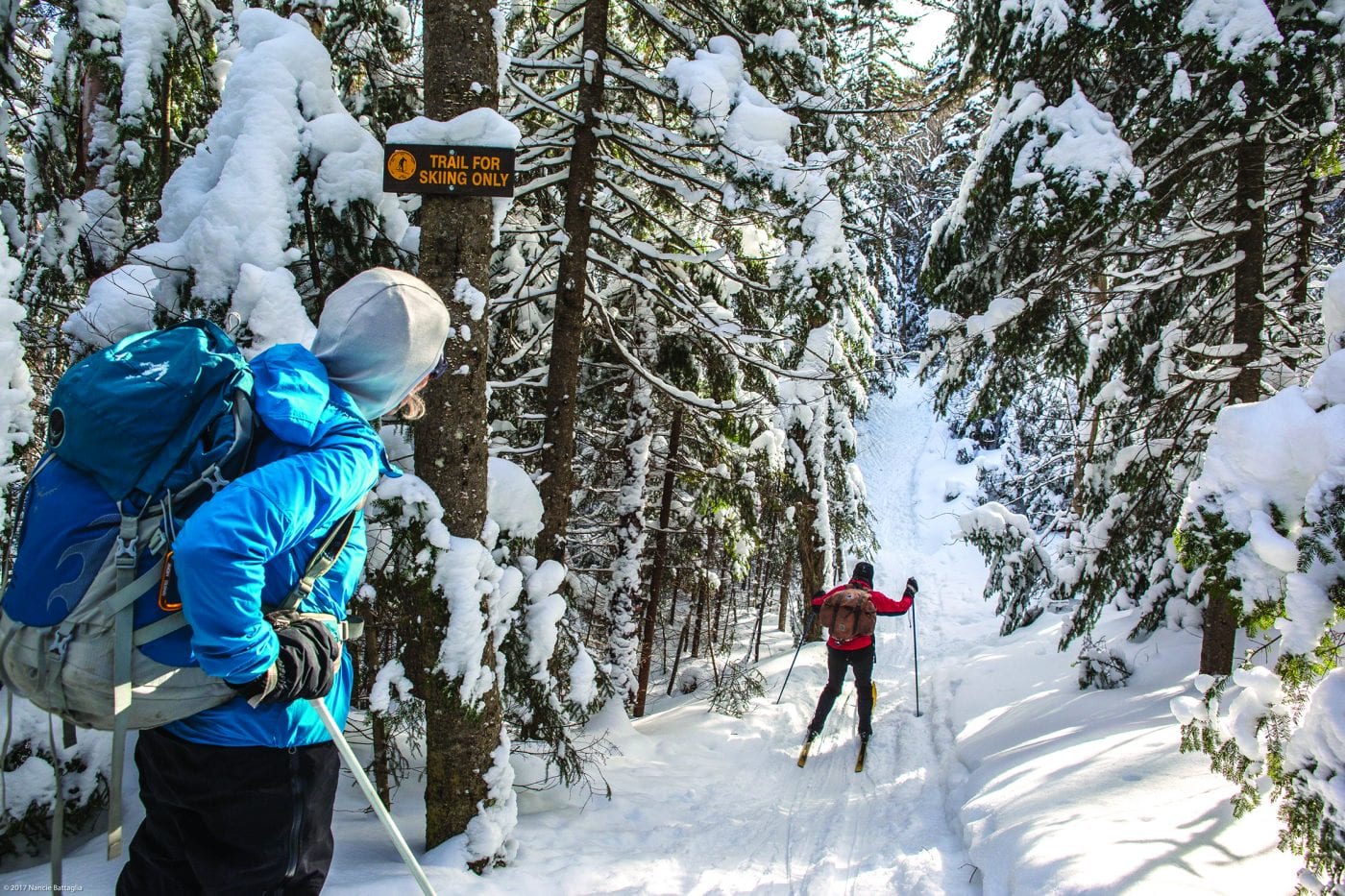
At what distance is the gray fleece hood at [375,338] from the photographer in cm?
228

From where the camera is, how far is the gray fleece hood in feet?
7.48

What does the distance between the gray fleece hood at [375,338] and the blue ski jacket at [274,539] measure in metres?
0.10

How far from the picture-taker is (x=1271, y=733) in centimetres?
304

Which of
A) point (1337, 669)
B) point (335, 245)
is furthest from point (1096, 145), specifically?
point (335, 245)

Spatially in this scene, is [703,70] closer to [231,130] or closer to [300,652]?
[231,130]

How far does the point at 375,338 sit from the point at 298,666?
102cm

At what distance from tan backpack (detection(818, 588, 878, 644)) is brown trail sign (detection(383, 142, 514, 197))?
18.7ft

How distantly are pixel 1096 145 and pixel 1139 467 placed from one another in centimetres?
318

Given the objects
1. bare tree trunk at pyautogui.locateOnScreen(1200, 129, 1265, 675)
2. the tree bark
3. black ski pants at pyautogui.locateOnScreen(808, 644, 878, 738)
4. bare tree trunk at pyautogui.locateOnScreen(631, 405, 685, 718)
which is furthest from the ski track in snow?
bare tree trunk at pyautogui.locateOnScreen(1200, 129, 1265, 675)

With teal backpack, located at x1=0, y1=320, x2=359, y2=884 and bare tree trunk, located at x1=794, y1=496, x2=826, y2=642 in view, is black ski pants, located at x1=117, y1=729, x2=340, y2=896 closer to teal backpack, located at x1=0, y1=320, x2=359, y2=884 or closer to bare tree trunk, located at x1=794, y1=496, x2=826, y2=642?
teal backpack, located at x1=0, y1=320, x2=359, y2=884

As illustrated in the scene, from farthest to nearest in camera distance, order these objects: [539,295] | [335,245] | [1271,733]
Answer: [539,295]
[335,245]
[1271,733]

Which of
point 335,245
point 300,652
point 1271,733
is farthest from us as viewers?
point 335,245

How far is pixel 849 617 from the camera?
7.52 meters

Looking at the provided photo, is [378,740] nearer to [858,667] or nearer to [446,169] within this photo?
[446,169]
